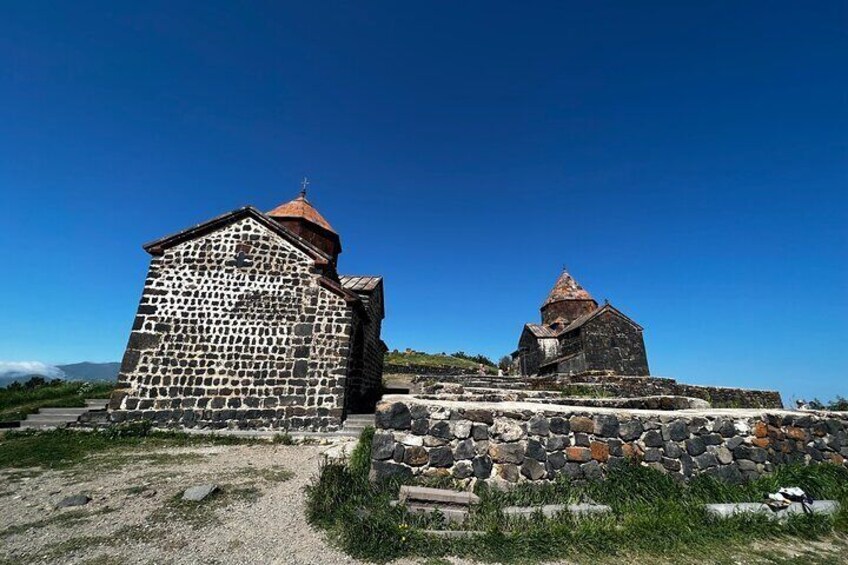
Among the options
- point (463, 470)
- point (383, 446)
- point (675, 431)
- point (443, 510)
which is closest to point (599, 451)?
point (675, 431)

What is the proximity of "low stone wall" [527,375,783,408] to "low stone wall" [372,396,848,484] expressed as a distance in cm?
815

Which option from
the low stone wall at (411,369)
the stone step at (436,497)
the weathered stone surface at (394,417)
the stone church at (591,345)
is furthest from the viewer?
the low stone wall at (411,369)

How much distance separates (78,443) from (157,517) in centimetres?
675

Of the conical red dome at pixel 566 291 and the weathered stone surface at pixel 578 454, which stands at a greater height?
the conical red dome at pixel 566 291

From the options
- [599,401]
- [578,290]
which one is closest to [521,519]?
[599,401]

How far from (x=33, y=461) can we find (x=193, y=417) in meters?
3.43

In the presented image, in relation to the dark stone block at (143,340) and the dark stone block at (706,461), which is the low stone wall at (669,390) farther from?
the dark stone block at (143,340)

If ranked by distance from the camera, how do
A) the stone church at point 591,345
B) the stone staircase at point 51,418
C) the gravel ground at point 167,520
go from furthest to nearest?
the stone church at point 591,345
the stone staircase at point 51,418
the gravel ground at point 167,520

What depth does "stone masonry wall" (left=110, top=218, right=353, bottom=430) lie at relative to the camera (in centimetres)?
1052

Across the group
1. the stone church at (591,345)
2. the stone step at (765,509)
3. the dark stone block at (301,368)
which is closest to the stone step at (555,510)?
the stone step at (765,509)

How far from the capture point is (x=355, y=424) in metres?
11.0

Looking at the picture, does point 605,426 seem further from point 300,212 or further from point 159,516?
point 300,212

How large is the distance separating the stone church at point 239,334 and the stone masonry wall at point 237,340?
0.10 ft

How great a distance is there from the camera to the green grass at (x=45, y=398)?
446 inches
